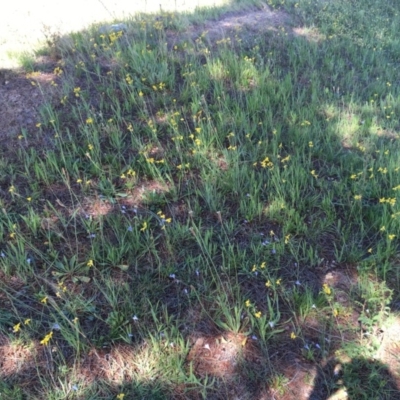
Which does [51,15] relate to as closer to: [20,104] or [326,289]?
[20,104]

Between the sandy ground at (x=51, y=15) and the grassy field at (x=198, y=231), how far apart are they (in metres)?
0.54

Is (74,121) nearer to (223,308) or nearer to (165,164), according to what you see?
(165,164)

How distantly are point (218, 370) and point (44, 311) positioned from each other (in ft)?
3.92

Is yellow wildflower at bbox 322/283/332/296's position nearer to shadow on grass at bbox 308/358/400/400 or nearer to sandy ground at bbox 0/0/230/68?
shadow on grass at bbox 308/358/400/400

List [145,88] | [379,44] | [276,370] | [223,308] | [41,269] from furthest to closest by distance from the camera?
[379,44] < [145,88] < [41,269] < [223,308] < [276,370]

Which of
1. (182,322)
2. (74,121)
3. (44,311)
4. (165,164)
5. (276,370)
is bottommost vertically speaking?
(276,370)

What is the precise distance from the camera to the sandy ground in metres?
5.75

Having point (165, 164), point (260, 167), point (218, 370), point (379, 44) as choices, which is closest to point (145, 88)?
point (165, 164)

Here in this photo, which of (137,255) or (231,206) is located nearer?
(137,255)

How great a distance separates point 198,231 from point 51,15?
5530mm

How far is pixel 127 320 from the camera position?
2750 mm

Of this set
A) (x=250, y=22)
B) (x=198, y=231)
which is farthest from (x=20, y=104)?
(x=250, y=22)

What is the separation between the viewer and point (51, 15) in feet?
22.5

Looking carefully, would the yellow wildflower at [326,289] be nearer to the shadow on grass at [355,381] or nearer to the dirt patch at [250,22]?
the shadow on grass at [355,381]
